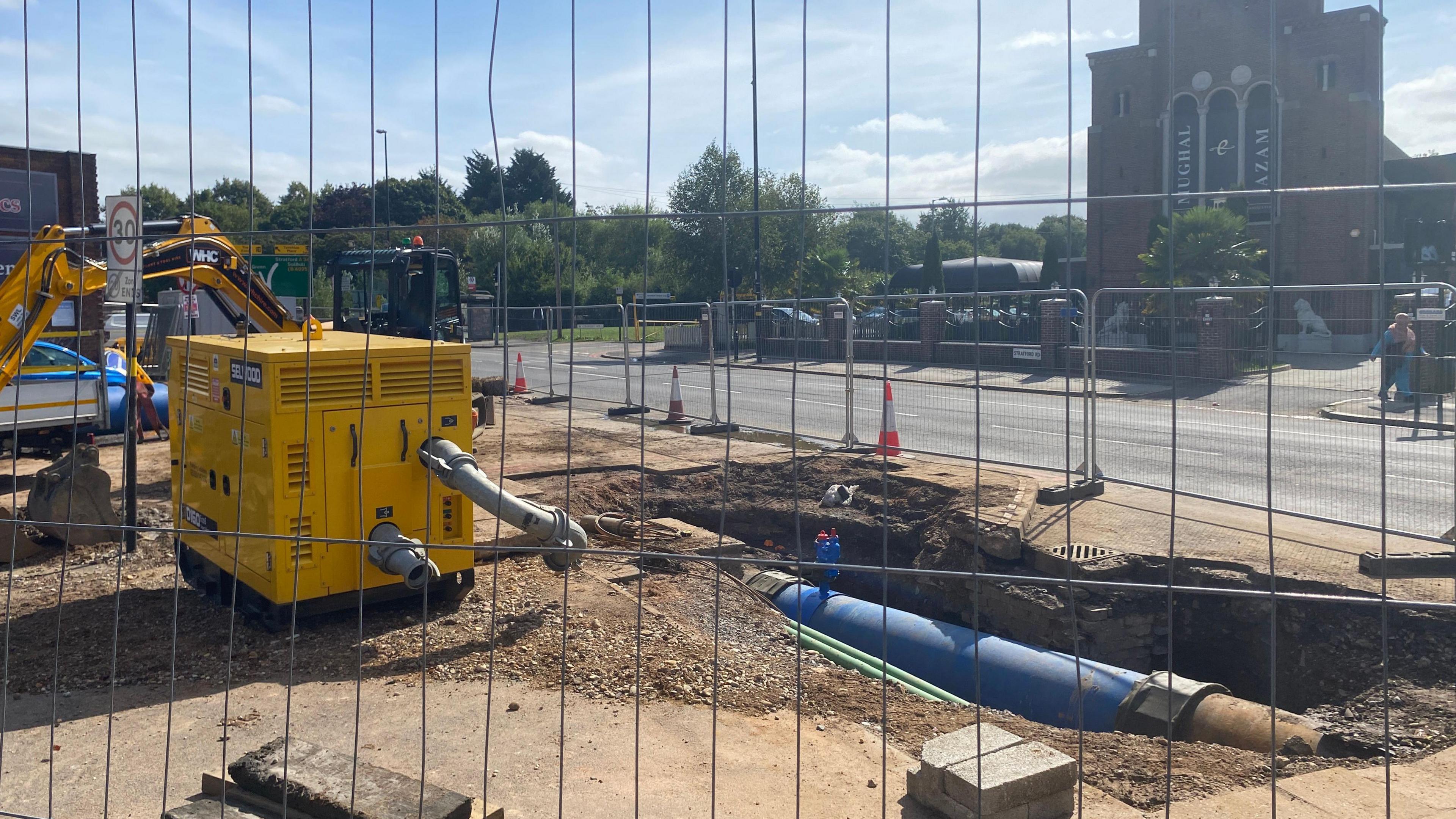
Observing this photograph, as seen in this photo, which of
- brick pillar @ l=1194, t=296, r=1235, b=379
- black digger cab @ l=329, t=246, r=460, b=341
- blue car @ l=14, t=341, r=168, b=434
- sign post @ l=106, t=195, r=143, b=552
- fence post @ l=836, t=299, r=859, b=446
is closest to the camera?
brick pillar @ l=1194, t=296, r=1235, b=379

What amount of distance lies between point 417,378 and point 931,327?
332 cm

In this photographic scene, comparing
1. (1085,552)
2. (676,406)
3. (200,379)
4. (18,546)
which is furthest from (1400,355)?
(676,406)

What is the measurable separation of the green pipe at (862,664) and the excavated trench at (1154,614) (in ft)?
1.78

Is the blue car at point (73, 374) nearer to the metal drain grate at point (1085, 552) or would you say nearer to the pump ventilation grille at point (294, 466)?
the pump ventilation grille at point (294, 466)

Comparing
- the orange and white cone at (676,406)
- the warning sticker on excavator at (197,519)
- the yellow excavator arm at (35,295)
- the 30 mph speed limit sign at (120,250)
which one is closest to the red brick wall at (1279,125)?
the 30 mph speed limit sign at (120,250)

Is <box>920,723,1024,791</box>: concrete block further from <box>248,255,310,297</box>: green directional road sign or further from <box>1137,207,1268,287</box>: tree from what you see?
<box>248,255,310,297</box>: green directional road sign

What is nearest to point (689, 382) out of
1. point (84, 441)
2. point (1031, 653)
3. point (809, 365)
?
point (809, 365)

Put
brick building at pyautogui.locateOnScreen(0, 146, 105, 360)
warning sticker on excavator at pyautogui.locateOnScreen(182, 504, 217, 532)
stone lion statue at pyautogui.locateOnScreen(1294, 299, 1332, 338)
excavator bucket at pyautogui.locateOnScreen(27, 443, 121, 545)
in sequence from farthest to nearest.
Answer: brick building at pyautogui.locateOnScreen(0, 146, 105, 360) → excavator bucket at pyautogui.locateOnScreen(27, 443, 121, 545) → warning sticker on excavator at pyautogui.locateOnScreen(182, 504, 217, 532) → stone lion statue at pyautogui.locateOnScreen(1294, 299, 1332, 338)

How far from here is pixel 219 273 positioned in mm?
9883

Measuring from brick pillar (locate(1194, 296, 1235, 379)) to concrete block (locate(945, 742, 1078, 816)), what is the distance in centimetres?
286

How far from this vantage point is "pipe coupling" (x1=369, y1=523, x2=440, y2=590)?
5910 mm

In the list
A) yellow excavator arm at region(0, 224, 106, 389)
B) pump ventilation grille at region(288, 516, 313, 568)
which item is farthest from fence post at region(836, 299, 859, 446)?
yellow excavator arm at region(0, 224, 106, 389)

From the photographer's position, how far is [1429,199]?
311 centimetres

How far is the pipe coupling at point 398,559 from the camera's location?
5910 mm
